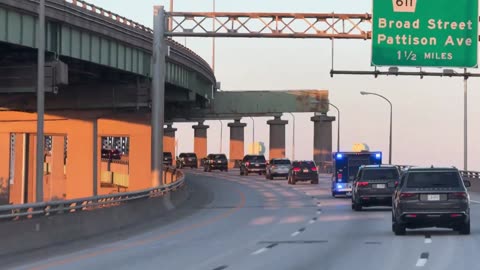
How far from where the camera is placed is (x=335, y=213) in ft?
127

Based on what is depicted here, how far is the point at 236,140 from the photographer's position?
13200 cm

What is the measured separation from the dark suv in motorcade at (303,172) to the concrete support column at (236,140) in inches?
2302

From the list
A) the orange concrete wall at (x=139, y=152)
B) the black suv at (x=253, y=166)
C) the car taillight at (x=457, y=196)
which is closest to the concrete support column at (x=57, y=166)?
the black suv at (x=253, y=166)

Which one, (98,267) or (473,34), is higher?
(473,34)

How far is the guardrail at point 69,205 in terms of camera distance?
23609 mm

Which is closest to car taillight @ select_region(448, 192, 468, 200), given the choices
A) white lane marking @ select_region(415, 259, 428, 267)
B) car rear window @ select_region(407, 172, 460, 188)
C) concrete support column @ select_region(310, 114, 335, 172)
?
car rear window @ select_region(407, 172, 460, 188)

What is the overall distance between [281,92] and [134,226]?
2870 inches

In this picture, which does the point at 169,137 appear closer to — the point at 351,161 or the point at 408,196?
the point at 351,161

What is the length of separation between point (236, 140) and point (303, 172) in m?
60.2

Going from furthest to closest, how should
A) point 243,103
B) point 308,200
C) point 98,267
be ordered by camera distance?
1. point 243,103
2. point 308,200
3. point 98,267

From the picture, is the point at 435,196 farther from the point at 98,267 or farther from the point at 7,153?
the point at 7,153

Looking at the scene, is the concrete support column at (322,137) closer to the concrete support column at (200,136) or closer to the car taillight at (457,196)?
the concrete support column at (200,136)

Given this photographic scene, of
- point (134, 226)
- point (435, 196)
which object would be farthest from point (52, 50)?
point (435, 196)

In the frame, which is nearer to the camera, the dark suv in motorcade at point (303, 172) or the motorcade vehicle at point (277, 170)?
the dark suv in motorcade at point (303, 172)
